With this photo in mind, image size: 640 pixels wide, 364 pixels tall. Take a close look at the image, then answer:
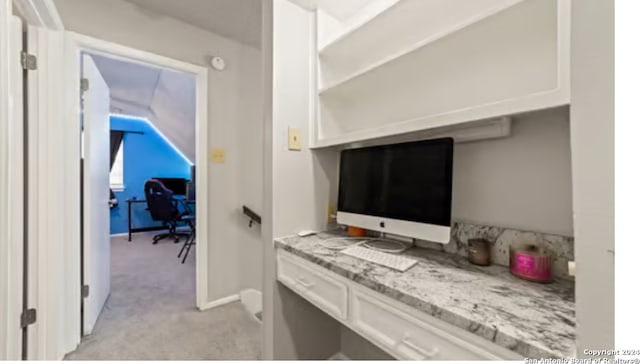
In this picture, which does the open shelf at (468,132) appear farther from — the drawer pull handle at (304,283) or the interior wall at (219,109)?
the interior wall at (219,109)

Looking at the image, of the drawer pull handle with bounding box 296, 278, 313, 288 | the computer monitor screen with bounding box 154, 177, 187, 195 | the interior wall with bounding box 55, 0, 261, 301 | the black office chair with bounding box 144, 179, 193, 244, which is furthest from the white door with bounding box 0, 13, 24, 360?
the computer monitor screen with bounding box 154, 177, 187, 195

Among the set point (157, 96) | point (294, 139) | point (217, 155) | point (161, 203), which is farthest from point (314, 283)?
point (161, 203)

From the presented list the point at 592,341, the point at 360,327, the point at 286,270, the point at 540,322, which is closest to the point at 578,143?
the point at 592,341

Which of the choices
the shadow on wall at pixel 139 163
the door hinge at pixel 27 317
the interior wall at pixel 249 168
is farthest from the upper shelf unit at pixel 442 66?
the shadow on wall at pixel 139 163

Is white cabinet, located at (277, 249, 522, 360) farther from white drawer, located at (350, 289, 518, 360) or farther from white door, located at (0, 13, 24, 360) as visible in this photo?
white door, located at (0, 13, 24, 360)

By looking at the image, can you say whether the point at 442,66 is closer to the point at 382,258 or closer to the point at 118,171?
the point at 382,258

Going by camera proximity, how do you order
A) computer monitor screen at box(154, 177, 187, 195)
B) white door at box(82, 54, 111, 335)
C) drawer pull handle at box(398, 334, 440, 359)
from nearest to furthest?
1. drawer pull handle at box(398, 334, 440, 359)
2. white door at box(82, 54, 111, 335)
3. computer monitor screen at box(154, 177, 187, 195)

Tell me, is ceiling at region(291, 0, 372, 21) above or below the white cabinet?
above

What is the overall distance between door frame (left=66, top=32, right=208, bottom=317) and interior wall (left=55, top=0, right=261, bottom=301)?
5cm

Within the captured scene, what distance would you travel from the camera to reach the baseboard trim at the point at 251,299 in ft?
7.47

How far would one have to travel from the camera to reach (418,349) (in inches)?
28.9

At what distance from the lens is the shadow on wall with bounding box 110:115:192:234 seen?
5.19 m

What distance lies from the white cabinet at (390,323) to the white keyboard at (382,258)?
0.14 metres

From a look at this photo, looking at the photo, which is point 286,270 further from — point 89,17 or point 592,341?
point 89,17
